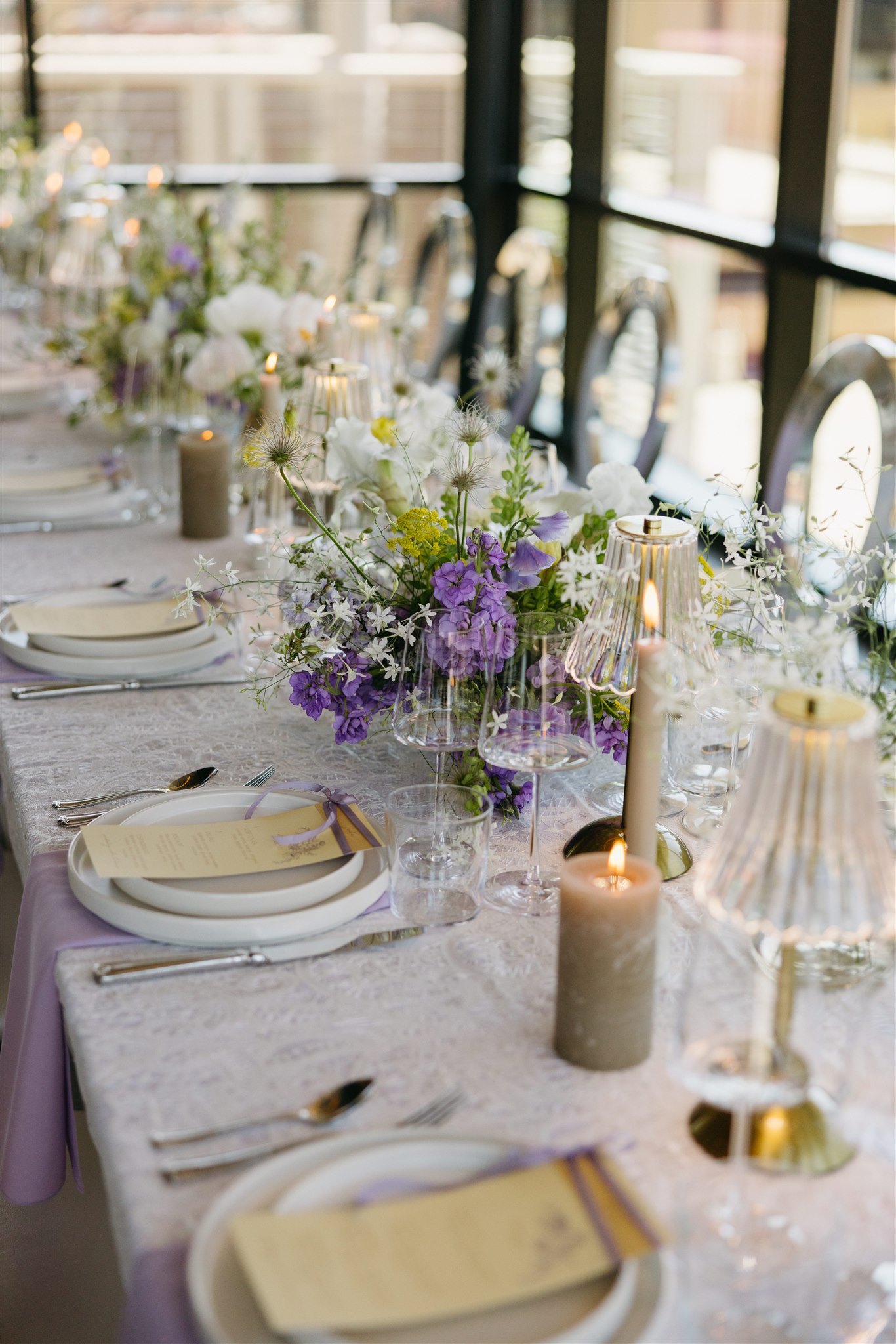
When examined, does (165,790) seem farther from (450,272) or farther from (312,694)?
(450,272)

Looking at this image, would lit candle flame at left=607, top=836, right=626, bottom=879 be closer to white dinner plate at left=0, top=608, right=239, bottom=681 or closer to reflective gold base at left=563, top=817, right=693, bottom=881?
reflective gold base at left=563, top=817, right=693, bottom=881

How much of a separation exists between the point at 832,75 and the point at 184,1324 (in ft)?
10.5

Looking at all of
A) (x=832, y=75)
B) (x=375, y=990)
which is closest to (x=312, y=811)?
(x=375, y=990)

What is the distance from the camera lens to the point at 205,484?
206cm

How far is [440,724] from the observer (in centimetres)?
117

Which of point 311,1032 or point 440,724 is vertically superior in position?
point 440,724

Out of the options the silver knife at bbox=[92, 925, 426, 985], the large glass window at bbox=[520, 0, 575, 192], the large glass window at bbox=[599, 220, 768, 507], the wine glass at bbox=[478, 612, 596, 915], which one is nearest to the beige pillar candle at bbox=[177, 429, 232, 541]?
the wine glass at bbox=[478, 612, 596, 915]

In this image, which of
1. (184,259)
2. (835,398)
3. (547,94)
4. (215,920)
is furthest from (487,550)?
(547,94)

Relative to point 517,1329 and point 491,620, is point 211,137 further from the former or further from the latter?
point 517,1329

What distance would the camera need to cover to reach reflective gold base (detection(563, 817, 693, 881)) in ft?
3.88

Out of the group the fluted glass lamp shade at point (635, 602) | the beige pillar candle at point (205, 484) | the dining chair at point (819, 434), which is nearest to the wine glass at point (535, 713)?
the fluted glass lamp shade at point (635, 602)

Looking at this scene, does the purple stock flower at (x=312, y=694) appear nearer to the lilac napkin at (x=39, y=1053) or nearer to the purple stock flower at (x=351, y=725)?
the purple stock flower at (x=351, y=725)

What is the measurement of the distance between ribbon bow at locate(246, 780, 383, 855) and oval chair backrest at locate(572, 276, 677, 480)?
1.52 m

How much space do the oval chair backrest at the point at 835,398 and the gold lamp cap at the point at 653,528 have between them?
0.93m
